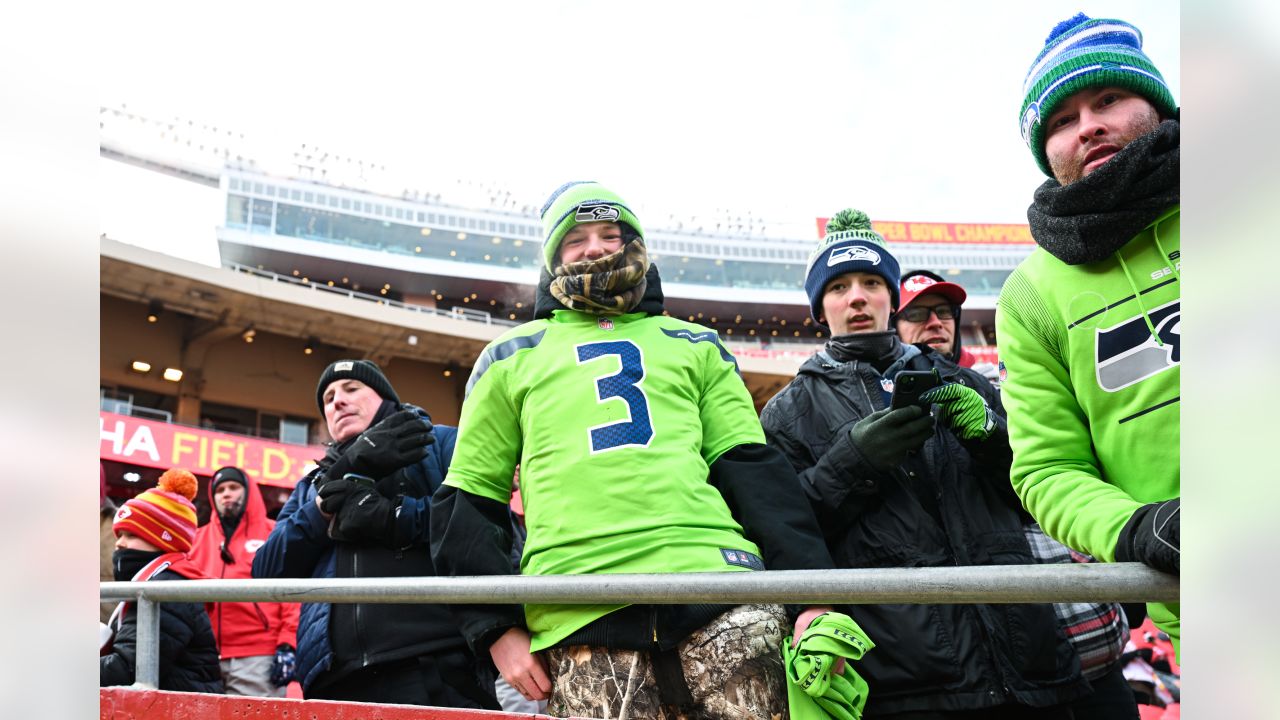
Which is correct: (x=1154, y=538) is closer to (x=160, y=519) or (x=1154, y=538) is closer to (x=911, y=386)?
(x=911, y=386)

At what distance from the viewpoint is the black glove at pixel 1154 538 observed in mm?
1211

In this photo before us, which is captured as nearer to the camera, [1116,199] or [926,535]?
A: [1116,199]

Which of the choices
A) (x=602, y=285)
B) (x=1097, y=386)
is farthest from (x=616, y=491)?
(x=1097, y=386)

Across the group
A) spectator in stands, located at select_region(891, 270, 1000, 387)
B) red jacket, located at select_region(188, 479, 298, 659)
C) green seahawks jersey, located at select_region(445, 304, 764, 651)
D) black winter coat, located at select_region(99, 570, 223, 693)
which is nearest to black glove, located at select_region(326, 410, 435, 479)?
green seahawks jersey, located at select_region(445, 304, 764, 651)

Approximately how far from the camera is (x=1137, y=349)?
5.70ft

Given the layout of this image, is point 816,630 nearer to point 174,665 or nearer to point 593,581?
point 593,581

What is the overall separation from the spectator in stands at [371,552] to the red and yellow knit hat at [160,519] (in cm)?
67

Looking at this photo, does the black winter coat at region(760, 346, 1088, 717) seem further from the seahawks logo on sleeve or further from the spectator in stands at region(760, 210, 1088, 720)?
the seahawks logo on sleeve

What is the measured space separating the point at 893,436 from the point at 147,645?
2248 millimetres

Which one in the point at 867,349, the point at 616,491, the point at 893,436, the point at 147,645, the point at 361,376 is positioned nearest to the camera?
the point at 616,491

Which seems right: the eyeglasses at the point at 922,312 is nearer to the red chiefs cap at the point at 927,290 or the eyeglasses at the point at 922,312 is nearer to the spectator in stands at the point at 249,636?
the red chiefs cap at the point at 927,290

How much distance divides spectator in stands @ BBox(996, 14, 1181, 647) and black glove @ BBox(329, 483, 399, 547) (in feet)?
6.87

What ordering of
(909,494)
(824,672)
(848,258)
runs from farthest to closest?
(848,258) → (909,494) → (824,672)
